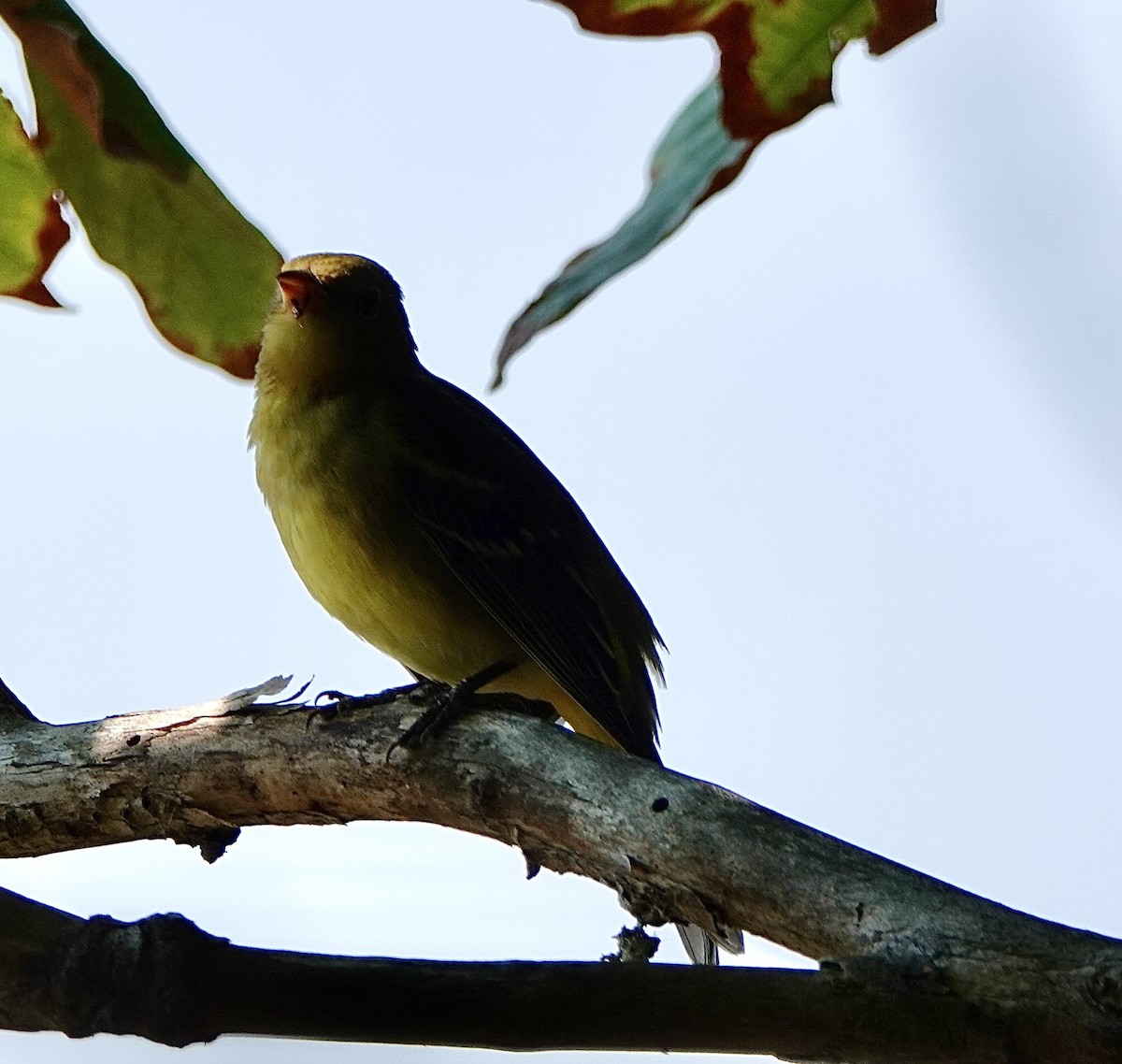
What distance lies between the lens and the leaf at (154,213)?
3.55 ft

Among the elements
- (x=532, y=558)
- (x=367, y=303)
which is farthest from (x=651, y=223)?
(x=367, y=303)

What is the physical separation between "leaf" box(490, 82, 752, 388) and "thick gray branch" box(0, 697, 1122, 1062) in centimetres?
80

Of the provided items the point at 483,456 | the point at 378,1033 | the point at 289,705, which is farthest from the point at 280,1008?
the point at 483,456

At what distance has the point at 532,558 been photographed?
338 centimetres

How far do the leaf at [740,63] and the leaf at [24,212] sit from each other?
1.99 ft

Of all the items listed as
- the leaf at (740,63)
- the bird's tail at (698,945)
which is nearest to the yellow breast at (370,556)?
the bird's tail at (698,945)

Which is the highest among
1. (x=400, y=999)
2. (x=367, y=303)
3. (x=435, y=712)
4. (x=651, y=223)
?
(x=367, y=303)

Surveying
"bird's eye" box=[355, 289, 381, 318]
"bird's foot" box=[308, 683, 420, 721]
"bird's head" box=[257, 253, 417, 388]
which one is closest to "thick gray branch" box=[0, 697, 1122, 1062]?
"bird's foot" box=[308, 683, 420, 721]

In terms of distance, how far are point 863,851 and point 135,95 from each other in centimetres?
117

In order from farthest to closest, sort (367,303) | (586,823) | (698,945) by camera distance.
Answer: (367,303)
(698,945)
(586,823)

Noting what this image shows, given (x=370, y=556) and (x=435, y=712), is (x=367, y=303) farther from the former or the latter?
(x=435, y=712)

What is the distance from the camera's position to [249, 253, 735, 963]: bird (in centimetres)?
321

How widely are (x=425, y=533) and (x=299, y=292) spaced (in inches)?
30.2

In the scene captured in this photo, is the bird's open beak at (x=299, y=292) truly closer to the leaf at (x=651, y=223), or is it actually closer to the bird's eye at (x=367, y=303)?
the bird's eye at (x=367, y=303)
